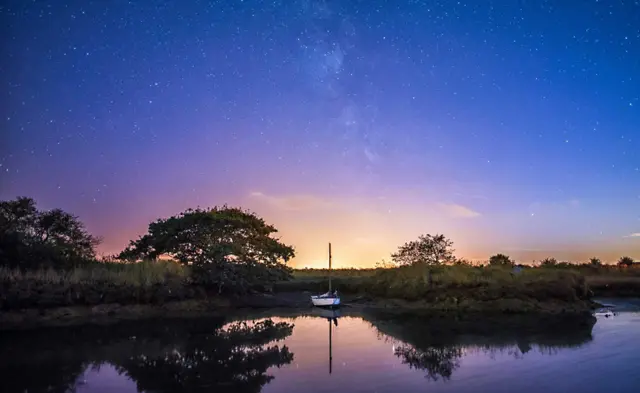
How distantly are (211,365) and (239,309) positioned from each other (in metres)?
25.7

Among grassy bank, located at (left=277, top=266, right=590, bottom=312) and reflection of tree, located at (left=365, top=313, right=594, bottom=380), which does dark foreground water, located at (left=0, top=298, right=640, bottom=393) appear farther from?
grassy bank, located at (left=277, top=266, right=590, bottom=312)

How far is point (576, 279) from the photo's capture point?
147 feet

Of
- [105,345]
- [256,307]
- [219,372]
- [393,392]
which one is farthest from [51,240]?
[393,392]

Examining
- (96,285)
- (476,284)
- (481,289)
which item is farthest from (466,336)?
(96,285)

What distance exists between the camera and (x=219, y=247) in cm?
4834

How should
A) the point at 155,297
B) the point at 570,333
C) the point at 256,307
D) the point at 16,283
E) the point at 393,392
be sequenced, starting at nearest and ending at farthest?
the point at 393,392
the point at 570,333
the point at 16,283
the point at 155,297
the point at 256,307

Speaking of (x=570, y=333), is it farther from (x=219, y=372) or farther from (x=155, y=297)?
(x=155, y=297)

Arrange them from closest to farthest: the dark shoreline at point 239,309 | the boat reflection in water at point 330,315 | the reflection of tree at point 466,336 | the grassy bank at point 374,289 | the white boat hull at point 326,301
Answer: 1. the reflection of tree at point 466,336
2. the boat reflection in water at point 330,315
3. the dark shoreline at point 239,309
4. the grassy bank at point 374,289
5. the white boat hull at point 326,301

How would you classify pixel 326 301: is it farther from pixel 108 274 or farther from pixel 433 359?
pixel 433 359

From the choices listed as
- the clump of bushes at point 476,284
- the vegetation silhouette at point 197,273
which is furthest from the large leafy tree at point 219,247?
the clump of bushes at point 476,284

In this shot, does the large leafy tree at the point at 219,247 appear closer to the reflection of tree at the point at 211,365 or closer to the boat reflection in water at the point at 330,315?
the boat reflection in water at the point at 330,315

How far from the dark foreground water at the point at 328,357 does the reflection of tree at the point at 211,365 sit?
0.14ft

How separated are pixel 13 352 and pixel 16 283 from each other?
16.8 meters

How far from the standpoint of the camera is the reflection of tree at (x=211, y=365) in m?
17.1
